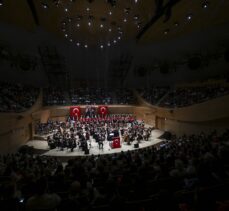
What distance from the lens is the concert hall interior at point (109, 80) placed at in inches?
617

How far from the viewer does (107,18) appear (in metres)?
22.1

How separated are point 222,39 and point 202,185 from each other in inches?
877

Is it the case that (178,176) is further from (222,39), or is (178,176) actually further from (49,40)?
(49,40)

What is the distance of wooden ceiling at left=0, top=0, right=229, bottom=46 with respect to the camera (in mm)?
19078

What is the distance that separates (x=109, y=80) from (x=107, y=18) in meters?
8.92

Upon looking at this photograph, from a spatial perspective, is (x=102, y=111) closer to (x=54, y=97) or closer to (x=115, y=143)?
(x=54, y=97)

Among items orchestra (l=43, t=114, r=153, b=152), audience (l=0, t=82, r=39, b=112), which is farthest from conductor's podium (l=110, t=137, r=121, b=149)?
audience (l=0, t=82, r=39, b=112)

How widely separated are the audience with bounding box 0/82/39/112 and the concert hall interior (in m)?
0.14

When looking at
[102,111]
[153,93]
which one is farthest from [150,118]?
[102,111]

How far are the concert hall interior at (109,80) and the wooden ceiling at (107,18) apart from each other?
0.30ft

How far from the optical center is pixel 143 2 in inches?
750

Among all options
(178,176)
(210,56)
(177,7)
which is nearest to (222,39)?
(210,56)

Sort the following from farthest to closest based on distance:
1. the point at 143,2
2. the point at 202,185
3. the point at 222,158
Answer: the point at 143,2
the point at 222,158
the point at 202,185

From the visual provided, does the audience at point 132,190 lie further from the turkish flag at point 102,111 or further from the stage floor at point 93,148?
the turkish flag at point 102,111
